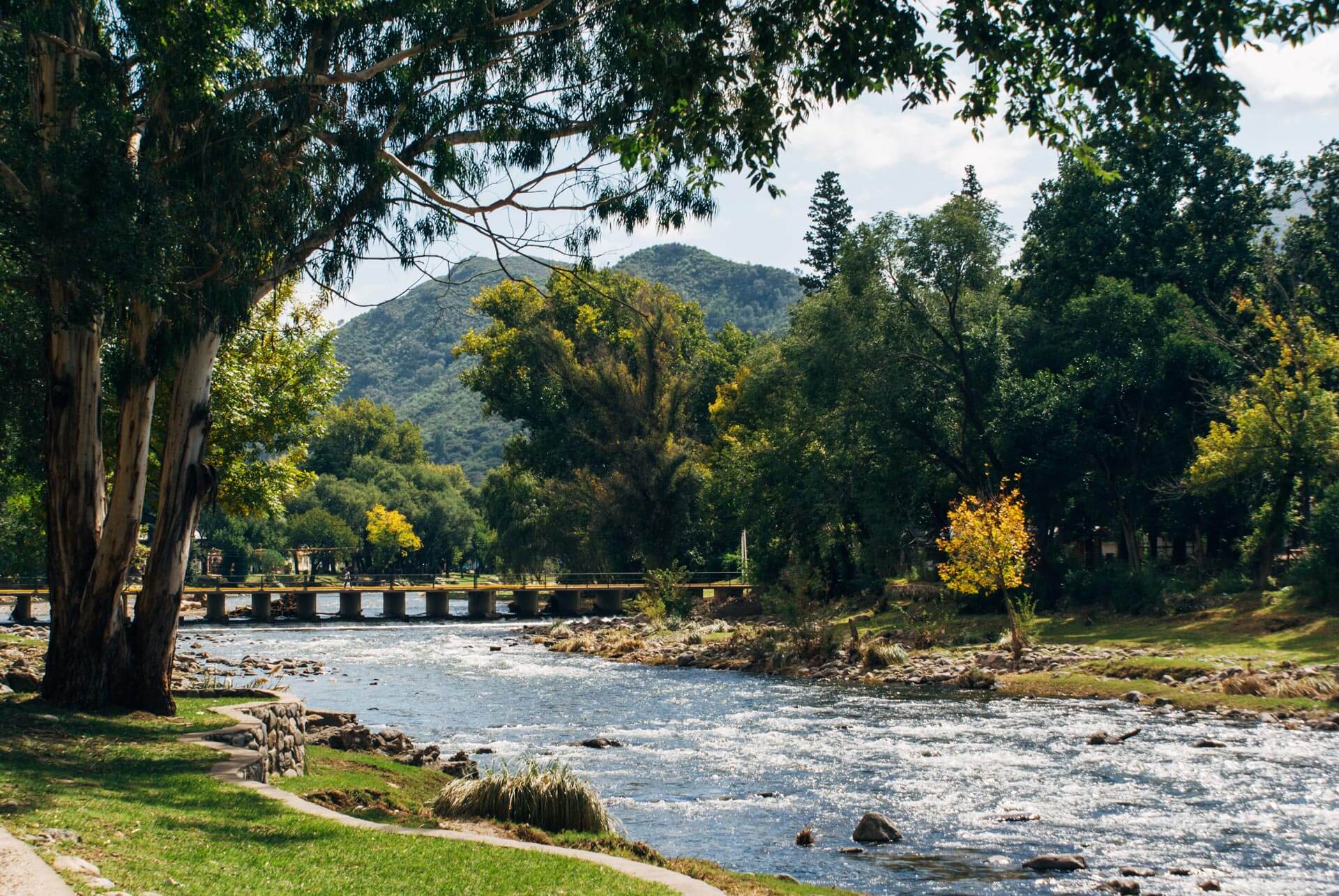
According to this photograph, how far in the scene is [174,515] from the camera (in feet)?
57.7

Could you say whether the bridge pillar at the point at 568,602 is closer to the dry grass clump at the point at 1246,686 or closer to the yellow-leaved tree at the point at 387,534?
the dry grass clump at the point at 1246,686

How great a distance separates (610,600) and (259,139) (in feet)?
172

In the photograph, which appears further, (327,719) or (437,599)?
(437,599)

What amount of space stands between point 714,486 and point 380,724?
3588 centimetres

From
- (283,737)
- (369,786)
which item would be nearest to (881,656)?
(283,737)

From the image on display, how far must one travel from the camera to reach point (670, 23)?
13.9 metres

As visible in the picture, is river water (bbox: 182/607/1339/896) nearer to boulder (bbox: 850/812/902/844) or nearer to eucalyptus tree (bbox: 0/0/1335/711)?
boulder (bbox: 850/812/902/844)

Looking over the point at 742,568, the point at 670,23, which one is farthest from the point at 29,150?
the point at 742,568

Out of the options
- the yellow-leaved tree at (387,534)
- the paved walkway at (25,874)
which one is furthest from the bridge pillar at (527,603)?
the paved walkway at (25,874)

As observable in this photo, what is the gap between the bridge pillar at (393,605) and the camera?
6950cm

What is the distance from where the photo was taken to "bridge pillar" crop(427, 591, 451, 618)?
69250 millimetres

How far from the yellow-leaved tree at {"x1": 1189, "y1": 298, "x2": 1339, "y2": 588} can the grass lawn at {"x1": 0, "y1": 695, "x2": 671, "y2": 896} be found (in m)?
33.4

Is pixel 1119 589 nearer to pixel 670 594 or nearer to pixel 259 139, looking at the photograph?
pixel 670 594

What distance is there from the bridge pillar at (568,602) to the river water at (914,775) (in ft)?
108
